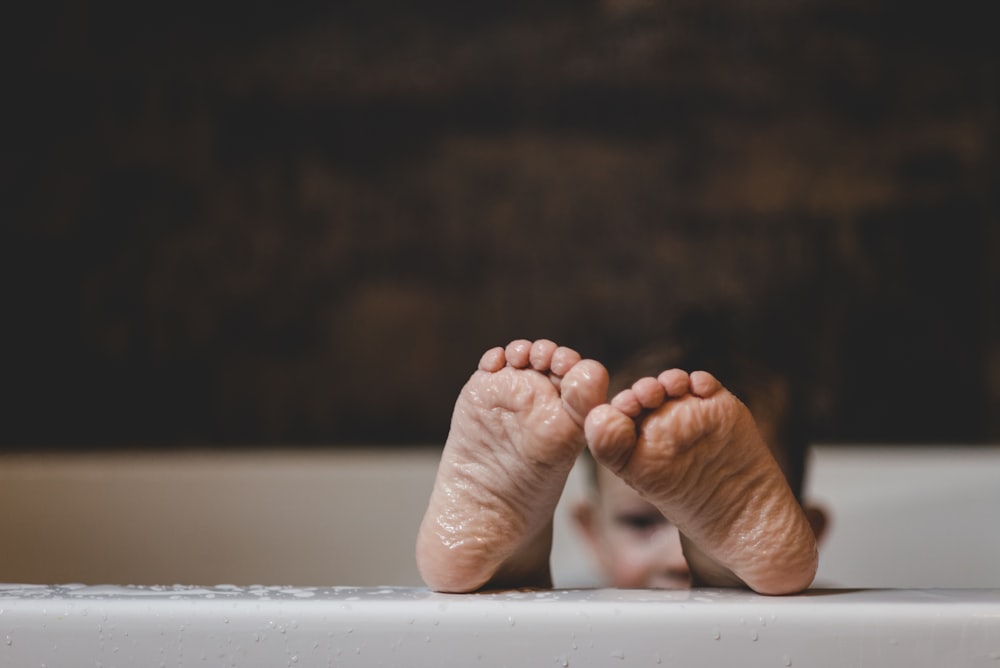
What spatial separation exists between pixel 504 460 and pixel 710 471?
12cm

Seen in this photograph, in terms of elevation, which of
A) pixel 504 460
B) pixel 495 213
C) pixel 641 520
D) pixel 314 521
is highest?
pixel 495 213

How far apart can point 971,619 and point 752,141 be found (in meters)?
1.41

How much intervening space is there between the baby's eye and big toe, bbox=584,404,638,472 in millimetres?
461

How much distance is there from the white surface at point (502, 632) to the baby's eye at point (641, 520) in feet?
1.40

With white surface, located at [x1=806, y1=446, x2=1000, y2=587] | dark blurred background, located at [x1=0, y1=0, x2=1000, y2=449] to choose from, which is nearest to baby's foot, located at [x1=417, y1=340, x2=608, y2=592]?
white surface, located at [x1=806, y1=446, x2=1000, y2=587]

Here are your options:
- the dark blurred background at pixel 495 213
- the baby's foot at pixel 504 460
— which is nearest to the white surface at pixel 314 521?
the dark blurred background at pixel 495 213

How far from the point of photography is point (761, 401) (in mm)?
815

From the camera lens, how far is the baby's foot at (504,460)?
0.48 meters

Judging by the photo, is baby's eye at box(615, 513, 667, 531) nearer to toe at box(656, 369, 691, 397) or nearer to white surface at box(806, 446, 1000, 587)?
toe at box(656, 369, 691, 397)

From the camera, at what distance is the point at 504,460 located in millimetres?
500

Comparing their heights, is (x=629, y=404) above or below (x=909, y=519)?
above

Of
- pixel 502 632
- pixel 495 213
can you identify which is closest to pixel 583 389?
pixel 502 632

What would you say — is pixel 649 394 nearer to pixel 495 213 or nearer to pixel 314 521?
pixel 314 521

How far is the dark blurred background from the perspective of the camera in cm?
170
